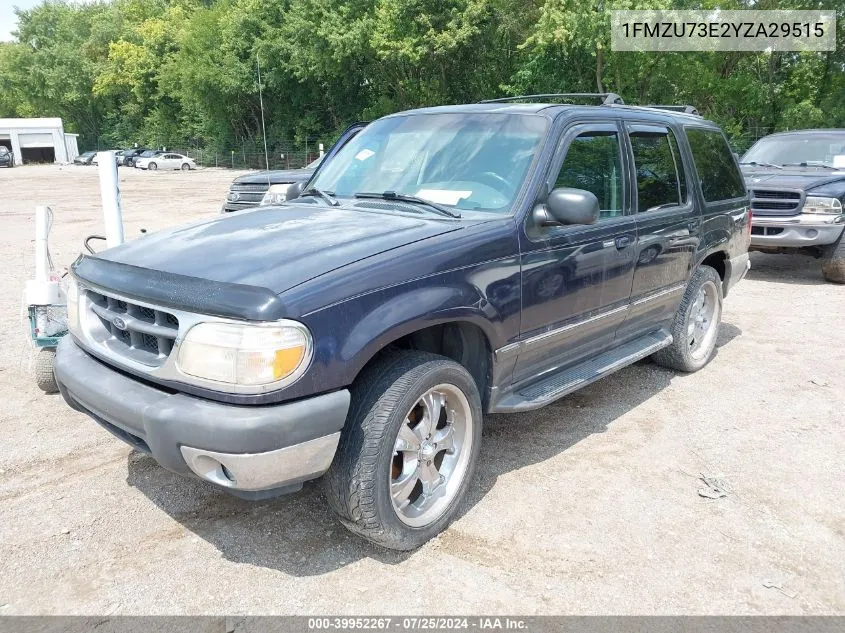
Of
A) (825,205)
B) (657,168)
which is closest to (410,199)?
(657,168)

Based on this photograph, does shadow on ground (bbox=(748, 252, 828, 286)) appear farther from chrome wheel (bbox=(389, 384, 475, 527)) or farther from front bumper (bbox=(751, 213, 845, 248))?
chrome wheel (bbox=(389, 384, 475, 527))

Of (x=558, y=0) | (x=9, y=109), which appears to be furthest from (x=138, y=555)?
(x=9, y=109)

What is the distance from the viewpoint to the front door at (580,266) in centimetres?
350

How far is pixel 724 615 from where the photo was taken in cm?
265

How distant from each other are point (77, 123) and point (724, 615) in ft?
Result: 289

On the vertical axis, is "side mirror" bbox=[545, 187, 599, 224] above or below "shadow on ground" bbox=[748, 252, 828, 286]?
above

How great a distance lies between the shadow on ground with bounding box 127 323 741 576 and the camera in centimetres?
304

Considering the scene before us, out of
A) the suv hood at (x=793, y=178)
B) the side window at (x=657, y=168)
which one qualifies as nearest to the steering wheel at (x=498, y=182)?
the side window at (x=657, y=168)

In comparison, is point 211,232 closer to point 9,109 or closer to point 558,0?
point 558,0

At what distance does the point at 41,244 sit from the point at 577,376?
3765mm

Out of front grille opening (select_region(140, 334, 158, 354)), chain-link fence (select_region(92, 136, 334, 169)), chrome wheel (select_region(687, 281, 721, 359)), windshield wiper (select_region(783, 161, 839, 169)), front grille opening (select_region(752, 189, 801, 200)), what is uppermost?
chain-link fence (select_region(92, 136, 334, 169))

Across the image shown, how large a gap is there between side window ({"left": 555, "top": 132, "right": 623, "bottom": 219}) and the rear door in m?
0.17

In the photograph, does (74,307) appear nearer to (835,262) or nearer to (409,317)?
(409,317)

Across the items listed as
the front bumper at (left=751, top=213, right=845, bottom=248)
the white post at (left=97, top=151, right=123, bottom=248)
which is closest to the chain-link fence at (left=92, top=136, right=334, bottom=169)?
the front bumper at (left=751, top=213, right=845, bottom=248)
